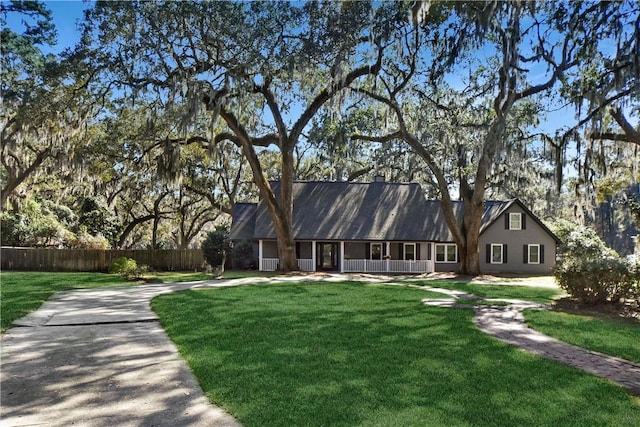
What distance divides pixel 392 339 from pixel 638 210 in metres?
15.0

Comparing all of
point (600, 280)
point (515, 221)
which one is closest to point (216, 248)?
point (515, 221)

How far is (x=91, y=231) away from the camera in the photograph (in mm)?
31859

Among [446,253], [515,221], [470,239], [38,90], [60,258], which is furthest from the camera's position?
[515,221]

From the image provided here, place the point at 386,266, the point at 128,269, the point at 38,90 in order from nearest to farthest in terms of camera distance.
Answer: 1. the point at 38,90
2. the point at 128,269
3. the point at 386,266

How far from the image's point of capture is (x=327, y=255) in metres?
27.9

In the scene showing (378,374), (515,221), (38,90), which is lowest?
(378,374)

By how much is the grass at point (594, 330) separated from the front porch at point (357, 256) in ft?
49.3

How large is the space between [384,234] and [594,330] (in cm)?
1773

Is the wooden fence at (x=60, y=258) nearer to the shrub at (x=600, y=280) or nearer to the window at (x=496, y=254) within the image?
the window at (x=496, y=254)

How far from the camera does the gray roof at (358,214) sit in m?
26.6

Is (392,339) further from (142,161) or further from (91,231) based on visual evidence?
(91,231)

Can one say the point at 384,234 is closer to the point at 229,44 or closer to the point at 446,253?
the point at 446,253

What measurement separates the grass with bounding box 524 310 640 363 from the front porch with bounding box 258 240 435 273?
49.3 feet

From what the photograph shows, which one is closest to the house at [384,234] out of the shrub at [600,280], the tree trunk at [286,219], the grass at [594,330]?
the tree trunk at [286,219]
